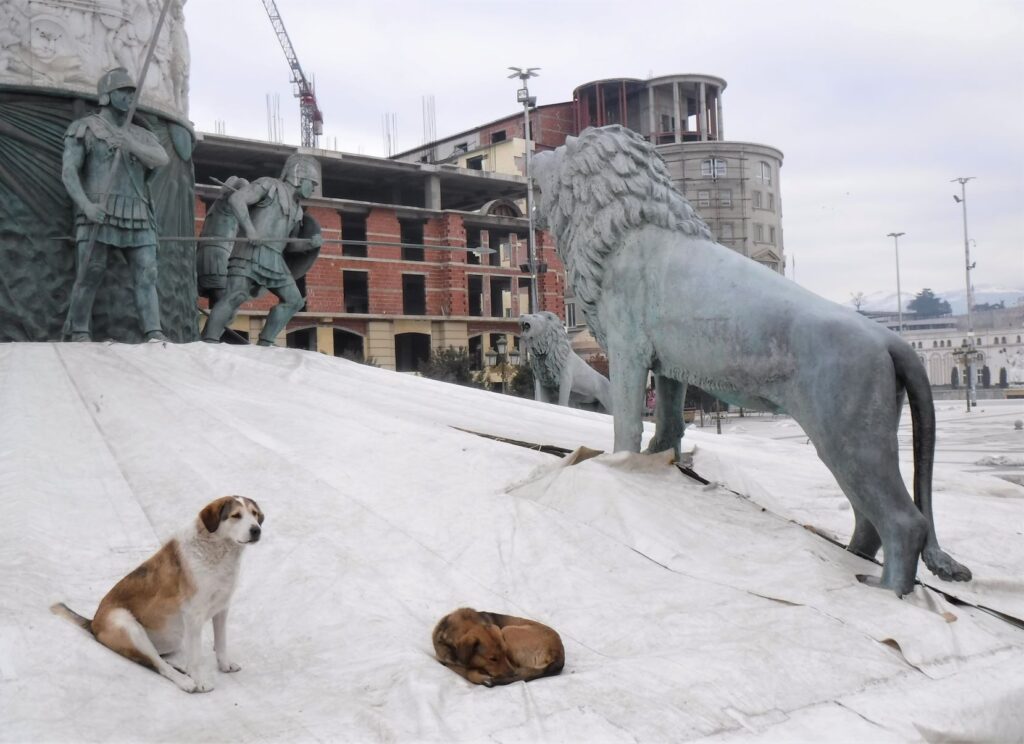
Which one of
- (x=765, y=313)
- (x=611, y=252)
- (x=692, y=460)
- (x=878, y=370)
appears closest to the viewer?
(x=878, y=370)

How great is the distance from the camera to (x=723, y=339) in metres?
4.12

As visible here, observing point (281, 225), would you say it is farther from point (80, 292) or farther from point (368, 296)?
point (368, 296)

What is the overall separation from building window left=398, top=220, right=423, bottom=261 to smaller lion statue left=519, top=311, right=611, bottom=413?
27716mm

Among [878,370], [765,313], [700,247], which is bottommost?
[878,370]

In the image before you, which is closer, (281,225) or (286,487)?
(286,487)

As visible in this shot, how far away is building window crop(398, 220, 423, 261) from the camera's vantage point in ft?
124

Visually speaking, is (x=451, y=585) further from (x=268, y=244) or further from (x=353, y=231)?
(x=353, y=231)

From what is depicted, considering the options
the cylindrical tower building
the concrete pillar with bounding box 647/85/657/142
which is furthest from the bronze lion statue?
the concrete pillar with bounding box 647/85/657/142

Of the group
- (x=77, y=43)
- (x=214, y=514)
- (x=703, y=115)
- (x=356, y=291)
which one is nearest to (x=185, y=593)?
(x=214, y=514)

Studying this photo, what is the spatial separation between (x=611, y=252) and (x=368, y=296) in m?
32.8

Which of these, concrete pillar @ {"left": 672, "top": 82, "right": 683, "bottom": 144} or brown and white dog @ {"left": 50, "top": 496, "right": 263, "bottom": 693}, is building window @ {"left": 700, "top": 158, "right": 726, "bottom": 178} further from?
brown and white dog @ {"left": 50, "top": 496, "right": 263, "bottom": 693}

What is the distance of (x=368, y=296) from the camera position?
121 ft

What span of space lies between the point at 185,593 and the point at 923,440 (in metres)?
2.90

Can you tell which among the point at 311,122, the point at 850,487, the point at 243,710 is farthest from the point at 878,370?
the point at 311,122
